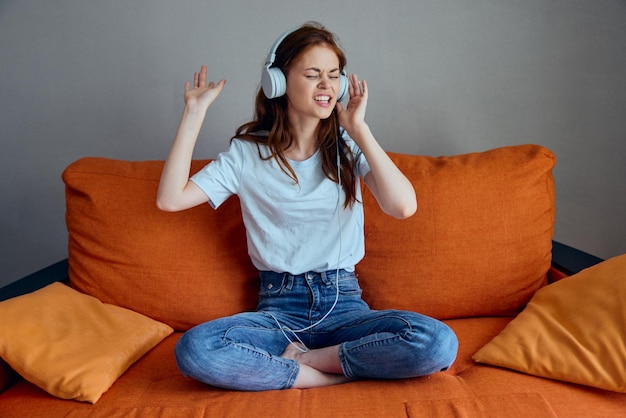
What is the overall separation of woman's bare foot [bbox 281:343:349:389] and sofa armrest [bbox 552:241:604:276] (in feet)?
2.38

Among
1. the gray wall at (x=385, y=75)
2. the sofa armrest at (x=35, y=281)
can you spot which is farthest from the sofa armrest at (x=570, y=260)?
the sofa armrest at (x=35, y=281)

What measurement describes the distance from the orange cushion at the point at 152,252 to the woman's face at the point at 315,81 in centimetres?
39

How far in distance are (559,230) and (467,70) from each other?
66 centimetres

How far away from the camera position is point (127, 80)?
224cm

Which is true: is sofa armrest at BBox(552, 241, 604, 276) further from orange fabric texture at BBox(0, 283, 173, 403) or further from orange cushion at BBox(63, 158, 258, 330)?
orange fabric texture at BBox(0, 283, 173, 403)

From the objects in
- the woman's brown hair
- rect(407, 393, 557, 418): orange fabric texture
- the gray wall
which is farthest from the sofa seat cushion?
the gray wall

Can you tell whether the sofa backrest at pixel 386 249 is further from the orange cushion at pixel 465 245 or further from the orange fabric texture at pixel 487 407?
the orange fabric texture at pixel 487 407

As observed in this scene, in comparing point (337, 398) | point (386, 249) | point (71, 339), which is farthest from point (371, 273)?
point (71, 339)

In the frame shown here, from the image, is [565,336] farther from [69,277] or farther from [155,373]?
[69,277]

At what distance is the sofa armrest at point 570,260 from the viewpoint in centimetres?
177

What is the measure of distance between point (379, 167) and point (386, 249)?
0.99ft

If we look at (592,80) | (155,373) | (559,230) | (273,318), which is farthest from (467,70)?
(155,373)

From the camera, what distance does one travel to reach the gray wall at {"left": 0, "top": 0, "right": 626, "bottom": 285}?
7.11 feet

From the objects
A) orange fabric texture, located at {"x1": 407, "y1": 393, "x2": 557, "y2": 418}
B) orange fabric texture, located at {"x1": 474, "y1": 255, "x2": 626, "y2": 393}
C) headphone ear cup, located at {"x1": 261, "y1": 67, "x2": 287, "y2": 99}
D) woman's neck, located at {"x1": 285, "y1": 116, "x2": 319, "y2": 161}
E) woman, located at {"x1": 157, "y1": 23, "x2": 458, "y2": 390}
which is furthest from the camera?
woman's neck, located at {"x1": 285, "y1": 116, "x2": 319, "y2": 161}
